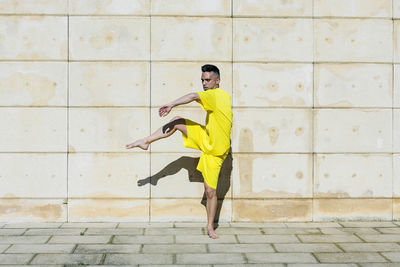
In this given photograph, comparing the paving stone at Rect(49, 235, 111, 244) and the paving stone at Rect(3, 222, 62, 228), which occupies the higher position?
the paving stone at Rect(3, 222, 62, 228)

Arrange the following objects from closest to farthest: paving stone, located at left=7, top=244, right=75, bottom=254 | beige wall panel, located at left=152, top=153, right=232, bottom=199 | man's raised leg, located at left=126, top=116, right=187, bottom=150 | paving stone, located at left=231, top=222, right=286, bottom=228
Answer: paving stone, located at left=7, top=244, right=75, bottom=254
man's raised leg, located at left=126, top=116, right=187, bottom=150
paving stone, located at left=231, top=222, right=286, bottom=228
beige wall panel, located at left=152, top=153, right=232, bottom=199

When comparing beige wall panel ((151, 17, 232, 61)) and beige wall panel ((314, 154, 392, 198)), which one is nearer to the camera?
beige wall panel ((151, 17, 232, 61))

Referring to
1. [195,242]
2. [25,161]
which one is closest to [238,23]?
[195,242]

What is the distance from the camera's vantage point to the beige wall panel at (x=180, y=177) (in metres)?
7.20

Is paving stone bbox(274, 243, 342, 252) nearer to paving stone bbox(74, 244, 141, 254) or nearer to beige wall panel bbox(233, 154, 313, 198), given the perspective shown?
beige wall panel bbox(233, 154, 313, 198)

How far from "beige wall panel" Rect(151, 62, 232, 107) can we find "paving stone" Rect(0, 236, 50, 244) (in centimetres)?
243

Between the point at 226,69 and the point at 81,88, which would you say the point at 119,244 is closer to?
the point at 81,88

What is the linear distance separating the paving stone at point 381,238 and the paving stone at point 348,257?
0.69 m

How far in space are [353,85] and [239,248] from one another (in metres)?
3.20

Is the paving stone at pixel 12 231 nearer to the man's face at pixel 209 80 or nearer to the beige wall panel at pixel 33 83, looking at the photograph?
the beige wall panel at pixel 33 83

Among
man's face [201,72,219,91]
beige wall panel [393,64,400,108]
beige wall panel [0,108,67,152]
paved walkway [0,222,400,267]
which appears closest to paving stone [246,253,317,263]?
paved walkway [0,222,400,267]

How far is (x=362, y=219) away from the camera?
7289mm

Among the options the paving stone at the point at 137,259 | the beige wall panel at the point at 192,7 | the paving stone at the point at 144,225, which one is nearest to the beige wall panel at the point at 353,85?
the beige wall panel at the point at 192,7

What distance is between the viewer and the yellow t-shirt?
6.18m
